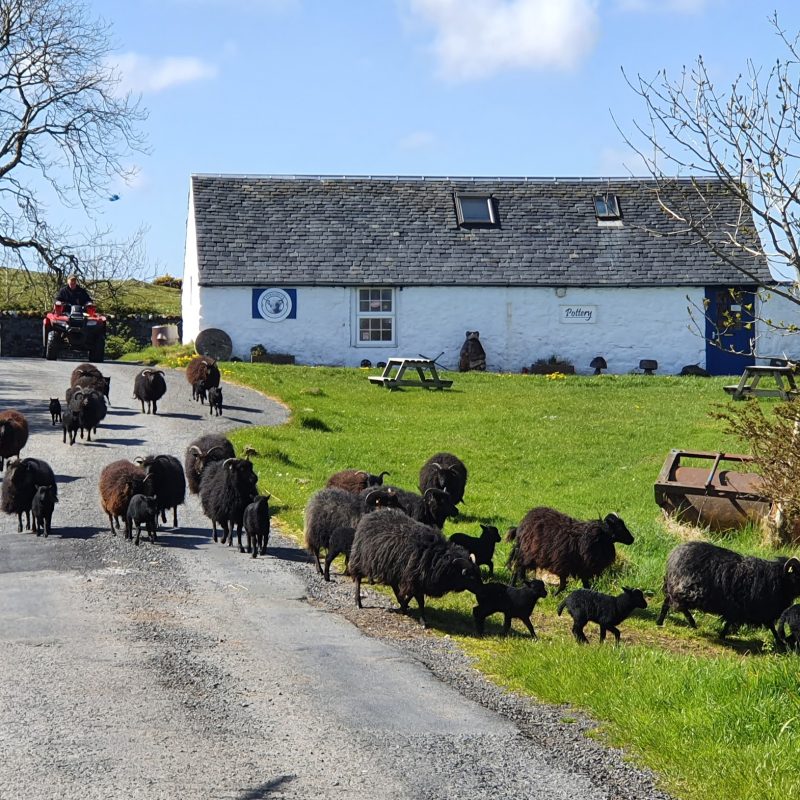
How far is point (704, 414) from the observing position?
29125 mm

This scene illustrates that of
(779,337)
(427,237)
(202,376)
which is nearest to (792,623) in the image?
(202,376)

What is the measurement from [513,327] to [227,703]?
35.6 meters

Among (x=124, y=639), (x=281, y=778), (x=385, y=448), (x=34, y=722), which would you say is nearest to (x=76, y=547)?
(x=124, y=639)

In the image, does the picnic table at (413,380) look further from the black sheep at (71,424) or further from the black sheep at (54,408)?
the black sheep at (71,424)

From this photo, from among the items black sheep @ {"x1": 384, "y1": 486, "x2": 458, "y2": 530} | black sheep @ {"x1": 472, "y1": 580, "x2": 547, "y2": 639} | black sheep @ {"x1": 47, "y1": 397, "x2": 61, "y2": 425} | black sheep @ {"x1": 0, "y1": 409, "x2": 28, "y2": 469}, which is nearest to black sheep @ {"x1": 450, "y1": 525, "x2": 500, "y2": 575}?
black sheep @ {"x1": 384, "y1": 486, "x2": 458, "y2": 530}

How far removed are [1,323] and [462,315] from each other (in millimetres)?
18147

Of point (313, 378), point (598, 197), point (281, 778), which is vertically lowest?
point (281, 778)

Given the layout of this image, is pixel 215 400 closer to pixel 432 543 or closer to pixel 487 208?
pixel 432 543

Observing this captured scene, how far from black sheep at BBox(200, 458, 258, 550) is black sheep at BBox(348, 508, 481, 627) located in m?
3.00

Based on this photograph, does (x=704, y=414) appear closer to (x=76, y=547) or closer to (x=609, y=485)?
(x=609, y=485)

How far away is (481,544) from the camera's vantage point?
1367 cm

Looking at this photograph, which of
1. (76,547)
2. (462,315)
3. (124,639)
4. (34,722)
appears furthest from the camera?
(462,315)

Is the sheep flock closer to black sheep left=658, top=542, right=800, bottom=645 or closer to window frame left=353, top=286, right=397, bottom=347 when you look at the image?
black sheep left=658, top=542, right=800, bottom=645

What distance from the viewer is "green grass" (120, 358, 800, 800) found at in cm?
801
